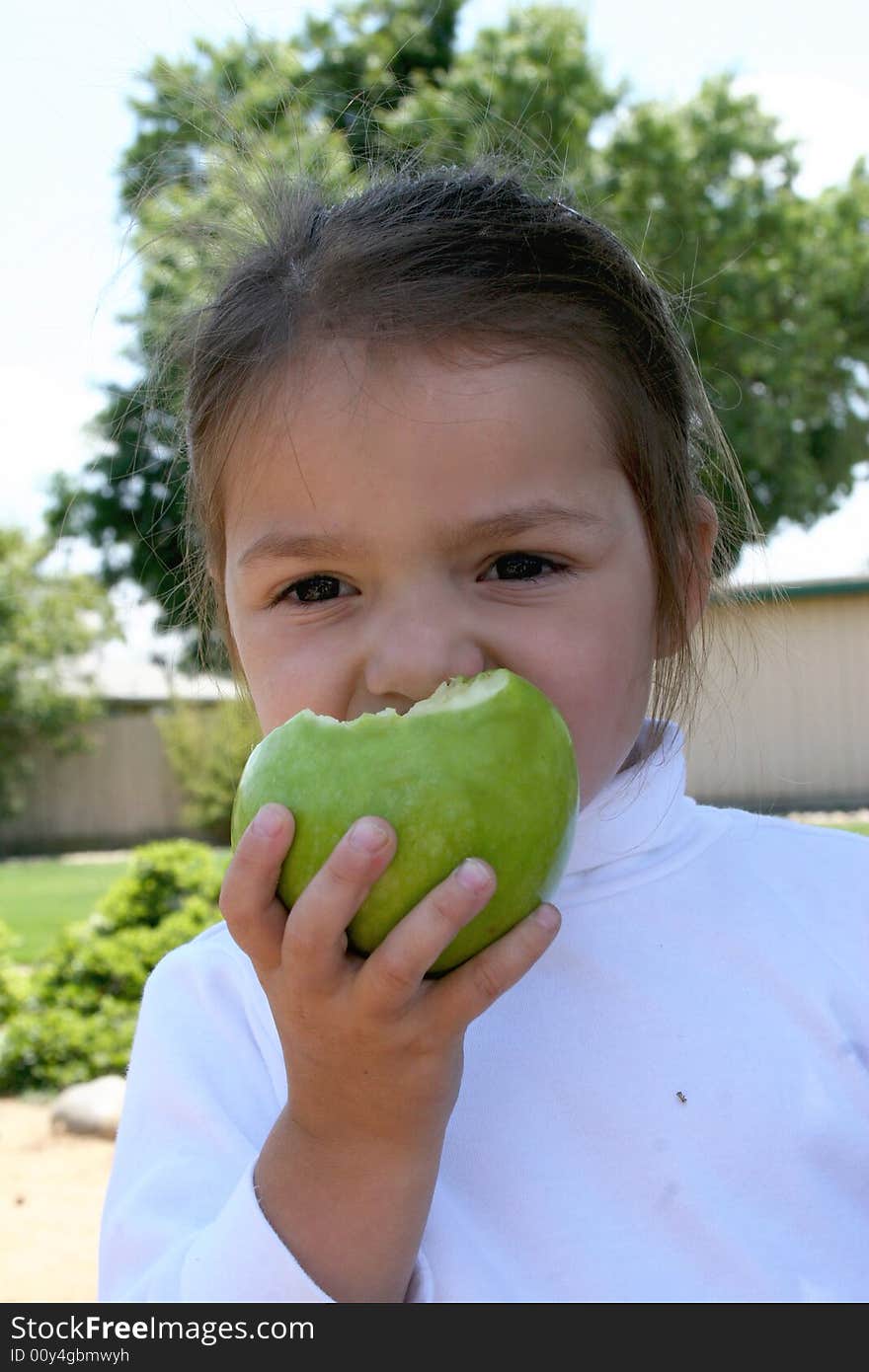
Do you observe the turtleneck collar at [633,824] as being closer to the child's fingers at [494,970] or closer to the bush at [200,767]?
the child's fingers at [494,970]

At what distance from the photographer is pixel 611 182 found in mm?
17719

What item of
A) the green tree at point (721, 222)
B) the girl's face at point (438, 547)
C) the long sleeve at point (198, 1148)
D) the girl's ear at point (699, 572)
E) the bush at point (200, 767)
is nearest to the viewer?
the long sleeve at point (198, 1148)

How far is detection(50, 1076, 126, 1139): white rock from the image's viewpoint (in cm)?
582

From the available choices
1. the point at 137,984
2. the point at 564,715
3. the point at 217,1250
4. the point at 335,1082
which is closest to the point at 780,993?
the point at 564,715

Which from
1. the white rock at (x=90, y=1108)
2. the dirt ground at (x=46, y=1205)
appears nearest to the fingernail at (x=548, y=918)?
the dirt ground at (x=46, y=1205)

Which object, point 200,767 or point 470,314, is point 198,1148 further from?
point 200,767

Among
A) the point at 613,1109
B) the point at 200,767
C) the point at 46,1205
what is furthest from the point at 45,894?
the point at 613,1109

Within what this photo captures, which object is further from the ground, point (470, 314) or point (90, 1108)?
point (470, 314)

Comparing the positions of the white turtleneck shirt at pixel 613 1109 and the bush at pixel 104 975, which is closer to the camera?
the white turtleneck shirt at pixel 613 1109

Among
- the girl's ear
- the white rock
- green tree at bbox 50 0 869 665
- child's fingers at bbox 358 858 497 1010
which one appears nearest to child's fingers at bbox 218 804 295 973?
child's fingers at bbox 358 858 497 1010

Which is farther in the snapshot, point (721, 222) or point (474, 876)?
point (721, 222)

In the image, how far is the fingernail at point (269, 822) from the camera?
121 cm

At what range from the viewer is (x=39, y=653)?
26.3m

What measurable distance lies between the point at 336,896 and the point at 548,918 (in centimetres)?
22
